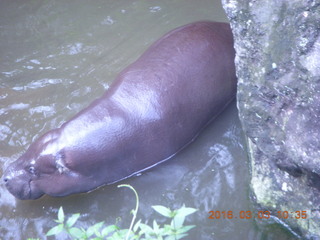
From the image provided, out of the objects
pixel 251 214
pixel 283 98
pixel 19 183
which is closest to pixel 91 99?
pixel 19 183

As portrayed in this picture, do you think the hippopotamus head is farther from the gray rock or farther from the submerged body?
the gray rock

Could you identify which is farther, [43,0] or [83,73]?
[43,0]

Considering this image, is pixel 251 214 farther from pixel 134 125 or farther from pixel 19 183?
pixel 19 183

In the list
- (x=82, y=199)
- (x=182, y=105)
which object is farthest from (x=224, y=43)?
(x=82, y=199)

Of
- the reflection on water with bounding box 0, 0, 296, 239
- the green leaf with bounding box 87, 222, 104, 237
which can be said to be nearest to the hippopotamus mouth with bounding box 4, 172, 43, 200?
the reflection on water with bounding box 0, 0, 296, 239

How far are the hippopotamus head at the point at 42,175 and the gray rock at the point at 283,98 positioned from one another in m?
1.73

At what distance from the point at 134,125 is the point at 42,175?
96cm

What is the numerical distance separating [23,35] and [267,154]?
475 cm

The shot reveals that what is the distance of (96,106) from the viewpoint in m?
4.08

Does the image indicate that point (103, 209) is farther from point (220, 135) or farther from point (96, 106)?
point (220, 135)

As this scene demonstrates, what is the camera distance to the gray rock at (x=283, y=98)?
256cm

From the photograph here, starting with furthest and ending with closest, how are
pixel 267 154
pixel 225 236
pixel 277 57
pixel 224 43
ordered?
pixel 224 43
pixel 225 236
pixel 267 154
pixel 277 57

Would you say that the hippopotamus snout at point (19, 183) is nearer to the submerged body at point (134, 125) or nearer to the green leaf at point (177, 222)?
the submerged body at point (134, 125)

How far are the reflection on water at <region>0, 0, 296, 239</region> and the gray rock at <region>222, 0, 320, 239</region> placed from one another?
379mm
